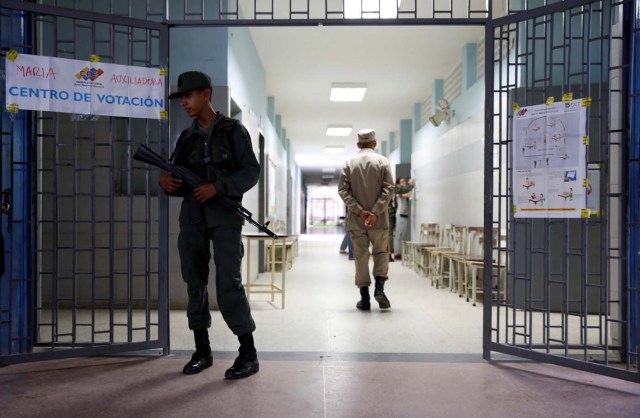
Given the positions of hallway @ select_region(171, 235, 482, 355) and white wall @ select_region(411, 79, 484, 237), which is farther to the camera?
white wall @ select_region(411, 79, 484, 237)

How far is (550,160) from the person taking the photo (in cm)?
321

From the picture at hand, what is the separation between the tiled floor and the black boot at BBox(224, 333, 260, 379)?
0.05 m

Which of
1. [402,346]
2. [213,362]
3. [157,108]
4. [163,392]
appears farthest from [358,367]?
[157,108]

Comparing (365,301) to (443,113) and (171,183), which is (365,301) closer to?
(171,183)

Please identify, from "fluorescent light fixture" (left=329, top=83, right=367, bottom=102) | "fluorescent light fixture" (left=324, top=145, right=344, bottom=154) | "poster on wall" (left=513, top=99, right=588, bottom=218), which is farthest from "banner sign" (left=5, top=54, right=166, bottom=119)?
"fluorescent light fixture" (left=324, top=145, right=344, bottom=154)

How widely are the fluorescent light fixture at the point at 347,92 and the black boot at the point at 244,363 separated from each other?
753 cm

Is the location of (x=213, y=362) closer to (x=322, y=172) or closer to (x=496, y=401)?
(x=496, y=401)

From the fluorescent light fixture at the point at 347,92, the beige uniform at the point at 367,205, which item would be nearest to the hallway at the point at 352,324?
the beige uniform at the point at 367,205

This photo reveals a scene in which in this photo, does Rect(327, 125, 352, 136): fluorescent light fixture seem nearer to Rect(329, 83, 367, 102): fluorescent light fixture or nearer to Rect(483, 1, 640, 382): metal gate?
Rect(329, 83, 367, 102): fluorescent light fixture

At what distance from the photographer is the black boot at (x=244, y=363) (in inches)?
116

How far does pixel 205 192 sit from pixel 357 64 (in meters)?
6.31

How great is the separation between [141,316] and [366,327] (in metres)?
2.00

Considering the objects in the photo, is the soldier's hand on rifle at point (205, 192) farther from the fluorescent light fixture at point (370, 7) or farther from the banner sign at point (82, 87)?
the fluorescent light fixture at point (370, 7)

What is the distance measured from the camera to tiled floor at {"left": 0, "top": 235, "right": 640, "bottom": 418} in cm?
249
